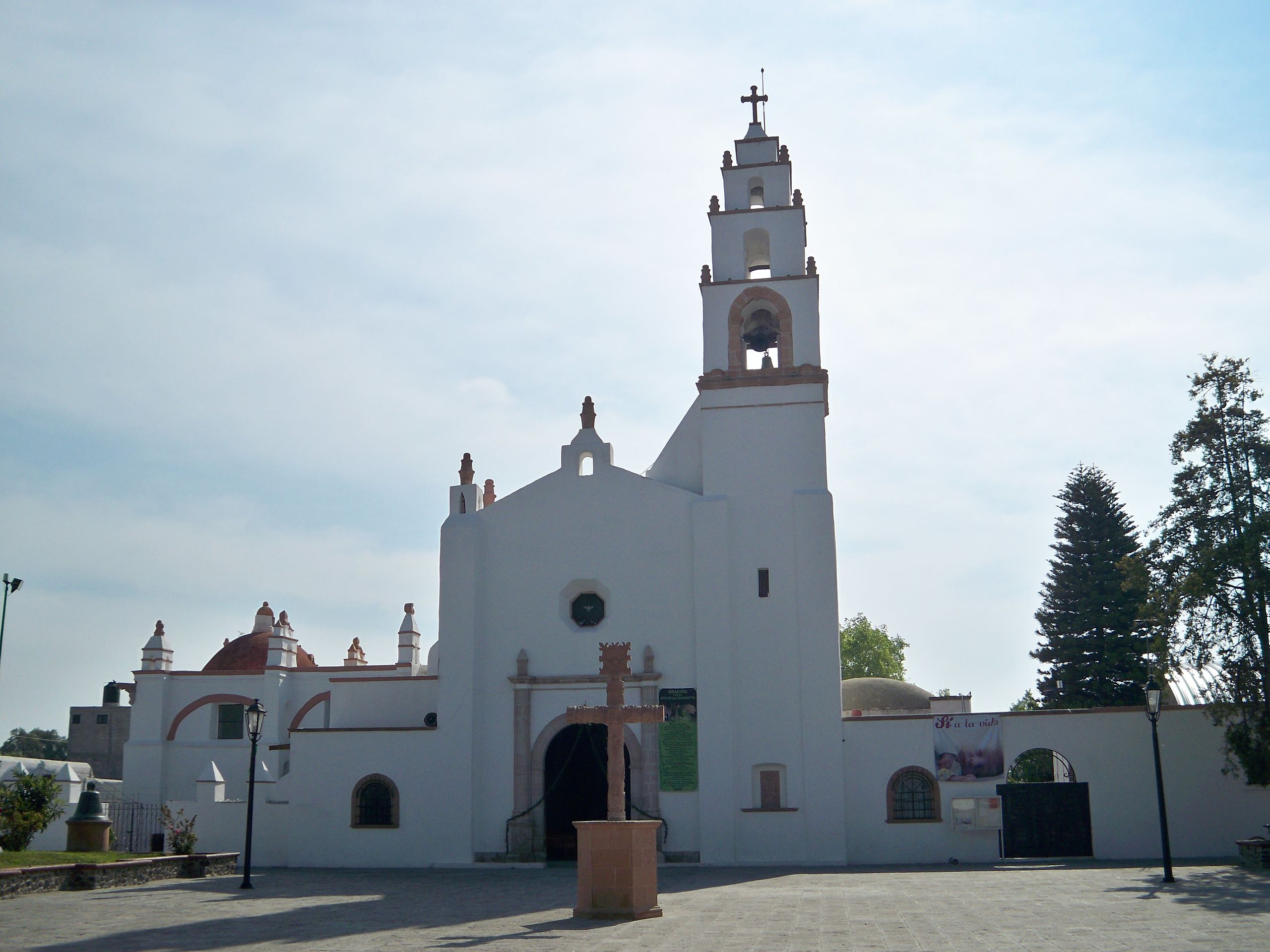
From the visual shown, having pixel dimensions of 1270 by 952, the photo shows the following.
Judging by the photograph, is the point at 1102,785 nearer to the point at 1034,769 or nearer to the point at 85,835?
the point at 1034,769

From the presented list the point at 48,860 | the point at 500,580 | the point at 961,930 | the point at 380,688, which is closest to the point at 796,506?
the point at 500,580

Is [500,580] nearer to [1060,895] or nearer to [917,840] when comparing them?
[917,840]

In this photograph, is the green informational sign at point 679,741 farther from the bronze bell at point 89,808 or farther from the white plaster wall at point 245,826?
the bronze bell at point 89,808

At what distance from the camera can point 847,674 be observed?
63312 mm

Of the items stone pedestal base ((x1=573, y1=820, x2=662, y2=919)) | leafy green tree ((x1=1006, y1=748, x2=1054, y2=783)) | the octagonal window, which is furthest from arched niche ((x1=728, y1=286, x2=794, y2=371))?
leafy green tree ((x1=1006, y1=748, x2=1054, y2=783))

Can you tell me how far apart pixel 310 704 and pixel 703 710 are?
14.5 m

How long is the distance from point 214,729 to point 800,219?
2290cm

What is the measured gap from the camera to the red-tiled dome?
35.6m

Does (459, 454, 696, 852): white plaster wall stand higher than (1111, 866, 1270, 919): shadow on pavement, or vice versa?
(459, 454, 696, 852): white plaster wall

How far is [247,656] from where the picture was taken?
36.4 meters

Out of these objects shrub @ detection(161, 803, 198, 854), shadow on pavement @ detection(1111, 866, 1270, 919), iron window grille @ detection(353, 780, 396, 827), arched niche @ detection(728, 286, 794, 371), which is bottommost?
shadow on pavement @ detection(1111, 866, 1270, 919)

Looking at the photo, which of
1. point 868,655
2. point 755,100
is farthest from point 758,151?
point 868,655

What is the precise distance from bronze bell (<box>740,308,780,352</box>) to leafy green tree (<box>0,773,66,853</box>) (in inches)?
683

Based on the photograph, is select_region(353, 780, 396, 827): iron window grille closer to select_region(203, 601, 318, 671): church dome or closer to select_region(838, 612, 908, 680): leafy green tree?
select_region(203, 601, 318, 671): church dome
